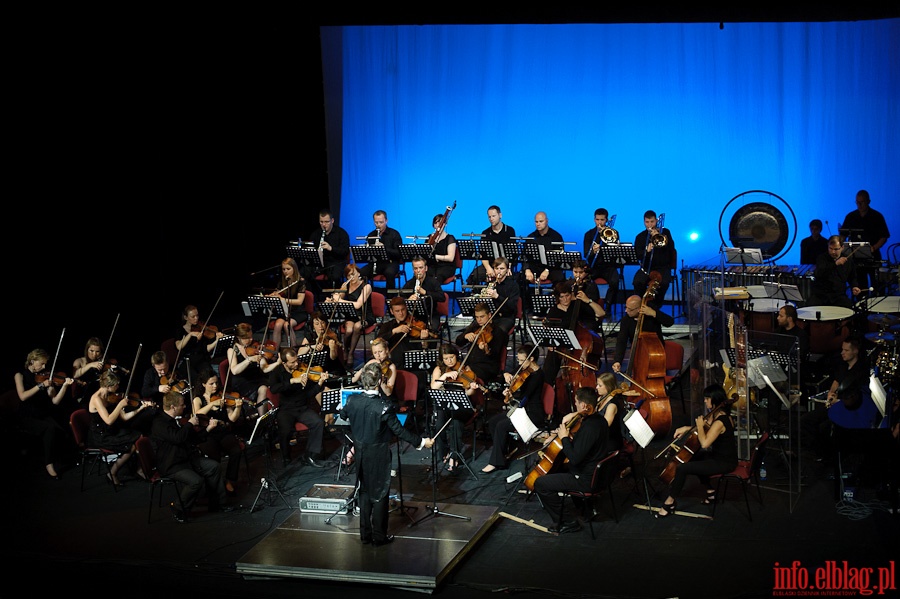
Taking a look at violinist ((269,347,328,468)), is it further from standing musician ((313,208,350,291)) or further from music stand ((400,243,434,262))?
standing musician ((313,208,350,291))

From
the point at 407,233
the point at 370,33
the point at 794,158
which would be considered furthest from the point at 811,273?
the point at 370,33

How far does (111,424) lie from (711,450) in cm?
578

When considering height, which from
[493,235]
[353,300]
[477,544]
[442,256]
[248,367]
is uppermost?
[493,235]

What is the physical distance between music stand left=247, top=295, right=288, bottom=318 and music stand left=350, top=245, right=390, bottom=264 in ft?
4.52

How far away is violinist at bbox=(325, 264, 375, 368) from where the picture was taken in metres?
12.8

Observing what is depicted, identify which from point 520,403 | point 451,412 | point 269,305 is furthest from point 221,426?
point 520,403

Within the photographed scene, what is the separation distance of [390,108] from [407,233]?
2145mm

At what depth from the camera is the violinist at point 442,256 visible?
13750mm

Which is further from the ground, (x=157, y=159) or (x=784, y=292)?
(x=157, y=159)

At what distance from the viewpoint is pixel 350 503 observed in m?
8.80

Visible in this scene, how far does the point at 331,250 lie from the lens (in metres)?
14.2

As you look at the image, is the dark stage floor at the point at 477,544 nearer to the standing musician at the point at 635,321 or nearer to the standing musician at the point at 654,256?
the standing musician at the point at 635,321

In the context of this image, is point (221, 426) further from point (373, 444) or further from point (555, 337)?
point (555, 337)

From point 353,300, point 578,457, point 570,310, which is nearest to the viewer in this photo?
point 578,457
